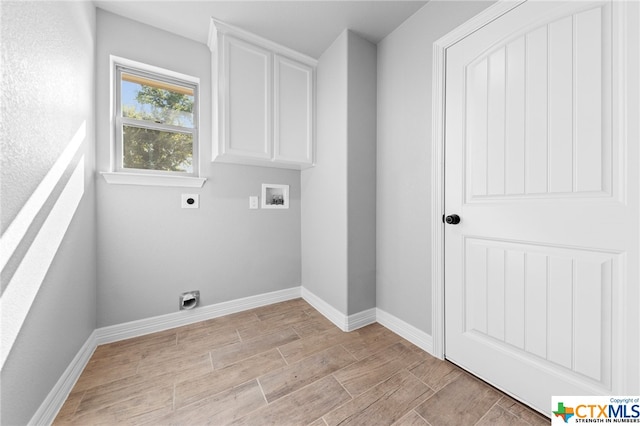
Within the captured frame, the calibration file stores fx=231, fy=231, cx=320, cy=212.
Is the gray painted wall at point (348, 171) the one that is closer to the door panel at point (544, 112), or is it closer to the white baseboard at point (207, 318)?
the white baseboard at point (207, 318)

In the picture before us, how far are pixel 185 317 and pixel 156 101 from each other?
1865 mm

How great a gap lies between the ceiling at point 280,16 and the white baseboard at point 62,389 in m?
2.38

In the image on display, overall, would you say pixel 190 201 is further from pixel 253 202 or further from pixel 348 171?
pixel 348 171

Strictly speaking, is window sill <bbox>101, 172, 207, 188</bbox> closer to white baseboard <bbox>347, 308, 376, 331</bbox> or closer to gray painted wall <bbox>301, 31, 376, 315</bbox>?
gray painted wall <bbox>301, 31, 376, 315</bbox>

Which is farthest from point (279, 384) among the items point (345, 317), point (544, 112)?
point (544, 112)

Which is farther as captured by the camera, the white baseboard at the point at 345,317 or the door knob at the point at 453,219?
the white baseboard at the point at 345,317

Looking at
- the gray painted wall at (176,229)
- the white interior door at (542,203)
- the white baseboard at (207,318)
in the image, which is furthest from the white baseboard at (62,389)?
the white interior door at (542,203)

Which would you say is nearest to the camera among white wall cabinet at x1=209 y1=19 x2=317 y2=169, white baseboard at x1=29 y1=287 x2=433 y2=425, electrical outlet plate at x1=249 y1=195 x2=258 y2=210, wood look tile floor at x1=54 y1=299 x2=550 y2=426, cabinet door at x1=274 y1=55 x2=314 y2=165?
wood look tile floor at x1=54 y1=299 x2=550 y2=426

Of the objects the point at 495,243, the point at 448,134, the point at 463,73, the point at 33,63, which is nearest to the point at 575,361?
the point at 495,243

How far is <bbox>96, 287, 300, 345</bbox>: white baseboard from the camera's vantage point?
1.73 m

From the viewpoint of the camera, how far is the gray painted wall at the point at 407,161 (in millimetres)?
1612

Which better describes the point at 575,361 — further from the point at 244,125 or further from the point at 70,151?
the point at 70,151

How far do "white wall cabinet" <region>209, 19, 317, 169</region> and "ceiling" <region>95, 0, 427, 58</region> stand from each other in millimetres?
104

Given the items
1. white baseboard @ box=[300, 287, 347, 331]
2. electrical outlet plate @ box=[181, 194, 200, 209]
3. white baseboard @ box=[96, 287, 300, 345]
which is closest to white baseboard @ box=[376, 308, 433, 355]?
white baseboard @ box=[300, 287, 347, 331]
